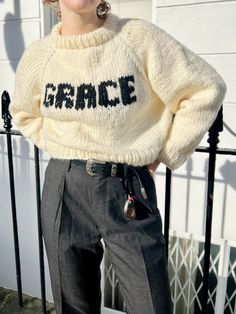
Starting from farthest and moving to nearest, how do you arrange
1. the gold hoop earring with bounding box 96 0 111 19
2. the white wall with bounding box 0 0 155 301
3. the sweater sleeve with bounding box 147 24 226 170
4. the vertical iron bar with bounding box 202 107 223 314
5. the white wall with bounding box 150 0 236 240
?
the white wall with bounding box 0 0 155 301
the white wall with bounding box 150 0 236 240
the vertical iron bar with bounding box 202 107 223 314
the gold hoop earring with bounding box 96 0 111 19
the sweater sleeve with bounding box 147 24 226 170

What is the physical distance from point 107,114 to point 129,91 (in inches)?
4.4

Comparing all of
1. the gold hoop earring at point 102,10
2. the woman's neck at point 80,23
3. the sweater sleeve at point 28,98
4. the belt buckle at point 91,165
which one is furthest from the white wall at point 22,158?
the belt buckle at point 91,165

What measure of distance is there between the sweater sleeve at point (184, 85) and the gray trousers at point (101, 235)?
0.24 meters

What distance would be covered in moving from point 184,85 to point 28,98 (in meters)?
0.68

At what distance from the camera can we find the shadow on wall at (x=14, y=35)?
259cm

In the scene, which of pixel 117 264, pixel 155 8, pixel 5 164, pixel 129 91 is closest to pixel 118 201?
pixel 117 264

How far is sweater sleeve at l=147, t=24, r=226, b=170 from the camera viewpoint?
119 centimetres

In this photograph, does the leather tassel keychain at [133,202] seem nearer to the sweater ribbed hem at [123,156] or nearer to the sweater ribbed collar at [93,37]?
the sweater ribbed hem at [123,156]

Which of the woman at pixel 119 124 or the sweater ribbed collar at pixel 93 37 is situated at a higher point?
the sweater ribbed collar at pixel 93 37

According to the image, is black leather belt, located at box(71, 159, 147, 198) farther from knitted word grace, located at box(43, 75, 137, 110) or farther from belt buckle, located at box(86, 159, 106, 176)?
knitted word grace, located at box(43, 75, 137, 110)

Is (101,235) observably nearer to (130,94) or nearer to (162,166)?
(130,94)

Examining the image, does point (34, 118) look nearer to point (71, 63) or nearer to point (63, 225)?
point (71, 63)

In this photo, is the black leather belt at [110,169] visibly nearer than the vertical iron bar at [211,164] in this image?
Yes

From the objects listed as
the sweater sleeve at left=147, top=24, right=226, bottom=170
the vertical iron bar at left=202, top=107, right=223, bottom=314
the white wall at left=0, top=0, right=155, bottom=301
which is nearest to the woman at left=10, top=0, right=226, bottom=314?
the sweater sleeve at left=147, top=24, right=226, bottom=170
